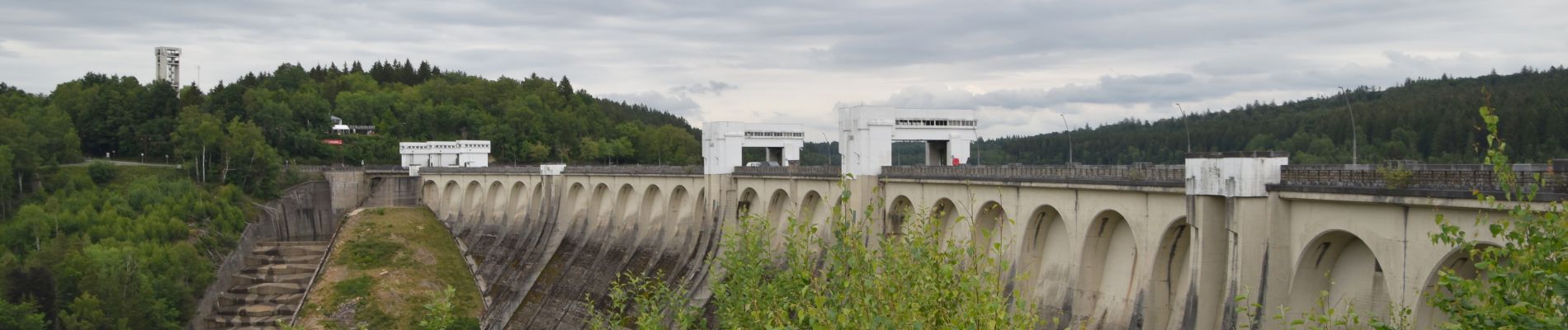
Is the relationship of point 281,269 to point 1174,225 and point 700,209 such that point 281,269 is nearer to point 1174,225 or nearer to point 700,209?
point 700,209

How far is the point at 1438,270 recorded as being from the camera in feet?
69.8

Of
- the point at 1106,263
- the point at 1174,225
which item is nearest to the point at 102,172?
the point at 1106,263

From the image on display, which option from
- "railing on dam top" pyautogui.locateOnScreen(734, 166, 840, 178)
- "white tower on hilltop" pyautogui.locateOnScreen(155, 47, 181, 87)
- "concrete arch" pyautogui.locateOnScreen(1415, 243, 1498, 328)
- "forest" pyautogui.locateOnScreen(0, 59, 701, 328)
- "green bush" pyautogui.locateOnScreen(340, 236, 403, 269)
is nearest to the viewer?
"concrete arch" pyautogui.locateOnScreen(1415, 243, 1498, 328)

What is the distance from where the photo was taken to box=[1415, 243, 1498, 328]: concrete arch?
21.6m

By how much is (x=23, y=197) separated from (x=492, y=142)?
57282 mm

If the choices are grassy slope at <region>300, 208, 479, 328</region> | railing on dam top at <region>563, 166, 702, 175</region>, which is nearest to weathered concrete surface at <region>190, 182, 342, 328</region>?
grassy slope at <region>300, 208, 479, 328</region>

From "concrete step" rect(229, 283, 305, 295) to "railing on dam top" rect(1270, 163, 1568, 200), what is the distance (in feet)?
230

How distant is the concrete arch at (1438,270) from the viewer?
2162cm

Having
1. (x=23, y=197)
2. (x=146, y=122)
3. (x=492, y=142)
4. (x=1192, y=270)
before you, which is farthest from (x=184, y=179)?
(x=1192, y=270)

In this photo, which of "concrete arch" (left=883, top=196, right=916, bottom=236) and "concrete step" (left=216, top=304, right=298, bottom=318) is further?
"concrete step" (left=216, top=304, right=298, bottom=318)

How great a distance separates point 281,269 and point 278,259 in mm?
3978

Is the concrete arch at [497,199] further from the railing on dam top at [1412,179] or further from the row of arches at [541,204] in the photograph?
the railing on dam top at [1412,179]

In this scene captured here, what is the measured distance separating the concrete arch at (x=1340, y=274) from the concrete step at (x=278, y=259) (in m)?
76.7

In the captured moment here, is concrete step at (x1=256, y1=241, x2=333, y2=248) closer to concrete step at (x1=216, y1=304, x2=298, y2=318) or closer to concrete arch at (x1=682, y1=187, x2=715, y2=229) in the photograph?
concrete step at (x1=216, y1=304, x2=298, y2=318)
